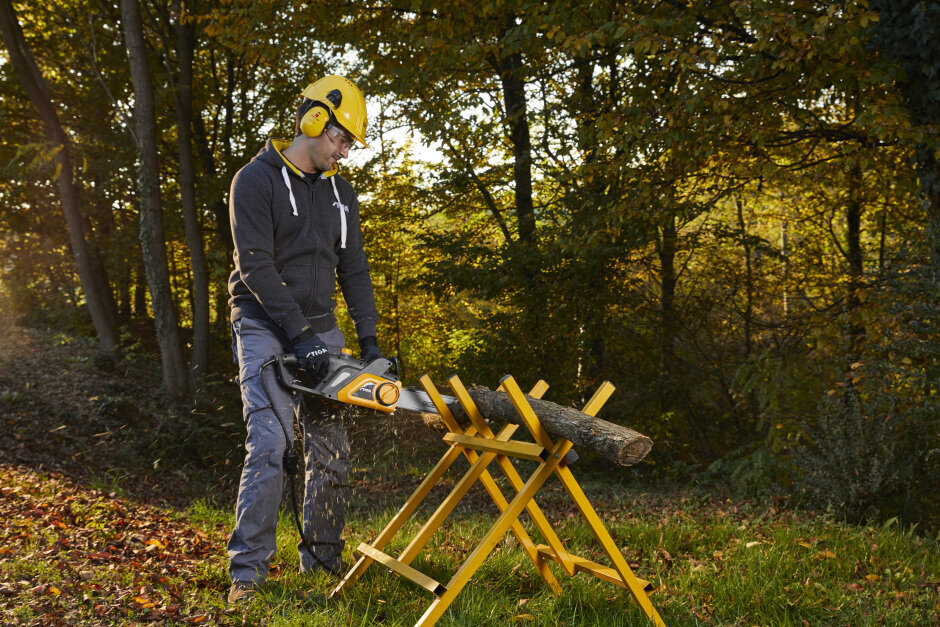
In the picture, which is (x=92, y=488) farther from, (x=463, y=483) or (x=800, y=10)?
(x=800, y=10)

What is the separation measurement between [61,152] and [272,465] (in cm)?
1124

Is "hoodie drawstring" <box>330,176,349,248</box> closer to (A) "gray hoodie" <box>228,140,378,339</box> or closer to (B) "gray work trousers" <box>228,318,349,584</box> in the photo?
(A) "gray hoodie" <box>228,140,378,339</box>

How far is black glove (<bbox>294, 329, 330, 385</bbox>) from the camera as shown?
344 cm

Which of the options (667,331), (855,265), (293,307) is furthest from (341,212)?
(855,265)

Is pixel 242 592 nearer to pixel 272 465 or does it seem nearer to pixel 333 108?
pixel 272 465

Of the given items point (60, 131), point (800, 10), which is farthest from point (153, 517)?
point (60, 131)

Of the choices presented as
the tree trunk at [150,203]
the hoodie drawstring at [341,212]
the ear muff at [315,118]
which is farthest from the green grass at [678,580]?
the tree trunk at [150,203]

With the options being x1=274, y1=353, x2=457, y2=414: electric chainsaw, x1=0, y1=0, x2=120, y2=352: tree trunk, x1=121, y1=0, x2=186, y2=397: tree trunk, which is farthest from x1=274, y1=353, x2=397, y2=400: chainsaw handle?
x1=0, y1=0, x2=120, y2=352: tree trunk

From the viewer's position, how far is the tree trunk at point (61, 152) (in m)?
11.5

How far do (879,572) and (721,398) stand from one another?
4946 millimetres

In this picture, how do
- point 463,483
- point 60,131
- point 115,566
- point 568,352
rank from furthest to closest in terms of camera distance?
point 60,131, point 568,352, point 115,566, point 463,483

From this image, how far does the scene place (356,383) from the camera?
11.1 feet

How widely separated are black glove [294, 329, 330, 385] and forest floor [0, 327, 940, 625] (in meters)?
1.09

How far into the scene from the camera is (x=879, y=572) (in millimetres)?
4238
